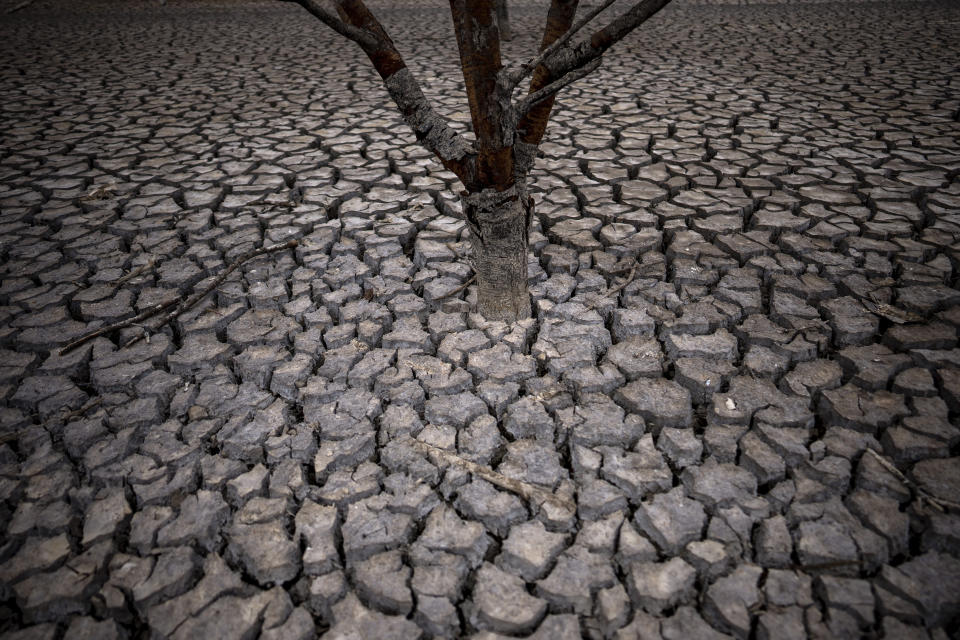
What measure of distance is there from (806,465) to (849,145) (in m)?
2.53

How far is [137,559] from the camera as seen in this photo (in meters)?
1.15

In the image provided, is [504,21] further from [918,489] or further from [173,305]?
[918,489]

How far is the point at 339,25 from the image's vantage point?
3.84ft

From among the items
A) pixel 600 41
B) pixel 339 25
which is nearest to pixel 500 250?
pixel 600 41

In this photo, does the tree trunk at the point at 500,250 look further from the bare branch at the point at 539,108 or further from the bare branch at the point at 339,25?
the bare branch at the point at 339,25

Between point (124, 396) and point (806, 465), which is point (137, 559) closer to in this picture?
point (124, 396)

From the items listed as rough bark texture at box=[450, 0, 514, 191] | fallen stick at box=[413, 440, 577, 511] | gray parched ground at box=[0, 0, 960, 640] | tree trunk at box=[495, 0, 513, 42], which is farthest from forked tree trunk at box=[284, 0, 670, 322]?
tree trunk at box=[495, 0, 513, 42]

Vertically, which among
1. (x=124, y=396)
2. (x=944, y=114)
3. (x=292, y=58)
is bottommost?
(x=944, y=114)

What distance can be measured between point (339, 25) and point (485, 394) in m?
0.98

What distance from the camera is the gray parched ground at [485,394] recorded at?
1.08 m

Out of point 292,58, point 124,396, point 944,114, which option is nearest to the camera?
point 124,396

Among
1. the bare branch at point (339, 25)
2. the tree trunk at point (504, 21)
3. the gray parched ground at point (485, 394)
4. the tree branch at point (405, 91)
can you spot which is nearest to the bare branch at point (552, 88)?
the tree branch at point (405, 91)

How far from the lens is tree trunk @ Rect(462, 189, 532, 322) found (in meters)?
1.53

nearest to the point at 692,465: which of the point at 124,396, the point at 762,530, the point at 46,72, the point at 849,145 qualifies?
the point at 762,530
